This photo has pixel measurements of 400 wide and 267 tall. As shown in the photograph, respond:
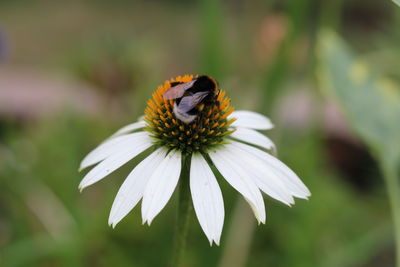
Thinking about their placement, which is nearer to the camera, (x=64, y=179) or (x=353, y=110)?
(x=353, y=110)

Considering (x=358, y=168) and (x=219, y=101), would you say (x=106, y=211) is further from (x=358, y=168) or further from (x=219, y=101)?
(x=358, y=168)

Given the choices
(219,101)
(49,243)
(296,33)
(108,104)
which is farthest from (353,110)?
(108,104)

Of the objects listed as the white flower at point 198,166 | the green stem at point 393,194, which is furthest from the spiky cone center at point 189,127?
the green stem at point 393,194

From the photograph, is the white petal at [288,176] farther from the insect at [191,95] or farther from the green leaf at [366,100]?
the green leaf at [366,100]

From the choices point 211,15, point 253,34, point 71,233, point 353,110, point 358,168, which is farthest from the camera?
point 358,168

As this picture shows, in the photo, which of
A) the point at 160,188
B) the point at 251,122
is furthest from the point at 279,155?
the point at 160,188

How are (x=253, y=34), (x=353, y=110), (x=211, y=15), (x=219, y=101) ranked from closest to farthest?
(x=219, y=101), (x=353, y=110), (x=211, y=15), (x=253, y=34)

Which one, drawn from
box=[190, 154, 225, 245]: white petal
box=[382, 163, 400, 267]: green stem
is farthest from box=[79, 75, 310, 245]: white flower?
box=[382, 163, 400, 267]: green stem

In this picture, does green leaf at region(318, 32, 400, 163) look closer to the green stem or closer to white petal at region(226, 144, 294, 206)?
the green stem
